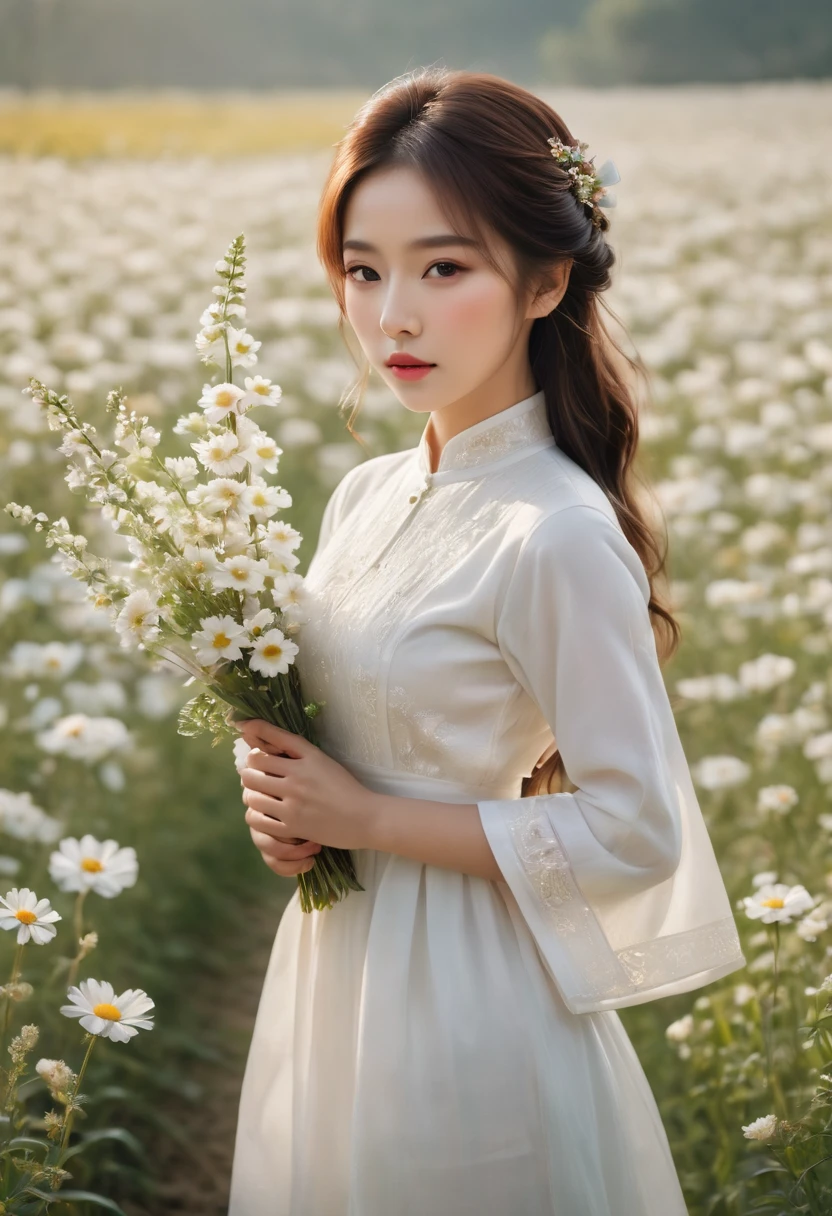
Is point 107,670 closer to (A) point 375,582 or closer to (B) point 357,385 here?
(B) point 357,385

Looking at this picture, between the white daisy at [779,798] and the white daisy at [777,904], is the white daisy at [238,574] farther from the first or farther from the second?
the white daisy at [779,798]

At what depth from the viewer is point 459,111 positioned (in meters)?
1.32

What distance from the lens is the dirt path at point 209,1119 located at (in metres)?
2.14

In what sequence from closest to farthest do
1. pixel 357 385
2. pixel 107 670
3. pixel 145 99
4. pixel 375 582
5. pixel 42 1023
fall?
pixel 375 582 → pixel 357 385 → pixel 42 1023 → pixel 107 670 → pixel 145 99

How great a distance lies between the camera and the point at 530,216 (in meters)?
1.35

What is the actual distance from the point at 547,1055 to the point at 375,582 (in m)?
0.56

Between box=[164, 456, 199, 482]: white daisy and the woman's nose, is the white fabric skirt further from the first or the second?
the woman's nose

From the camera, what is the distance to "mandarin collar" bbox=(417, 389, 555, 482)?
4.72ft

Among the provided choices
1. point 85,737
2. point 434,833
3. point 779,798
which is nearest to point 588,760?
point 434,833

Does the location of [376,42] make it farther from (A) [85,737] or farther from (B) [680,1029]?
(B) [680,1029]

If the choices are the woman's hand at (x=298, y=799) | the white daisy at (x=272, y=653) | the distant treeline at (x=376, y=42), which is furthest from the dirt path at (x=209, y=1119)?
the distant treeline at (x=376, y=42)

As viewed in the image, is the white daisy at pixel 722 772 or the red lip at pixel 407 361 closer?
the red lip at pixel 407 361

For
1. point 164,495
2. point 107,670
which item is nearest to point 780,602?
point 107,670

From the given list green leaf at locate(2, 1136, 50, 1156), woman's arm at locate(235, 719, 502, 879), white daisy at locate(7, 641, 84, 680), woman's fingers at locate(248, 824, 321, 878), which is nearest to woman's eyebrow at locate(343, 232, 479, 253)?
woman's arm at locate(235, 719, 502, 879)
